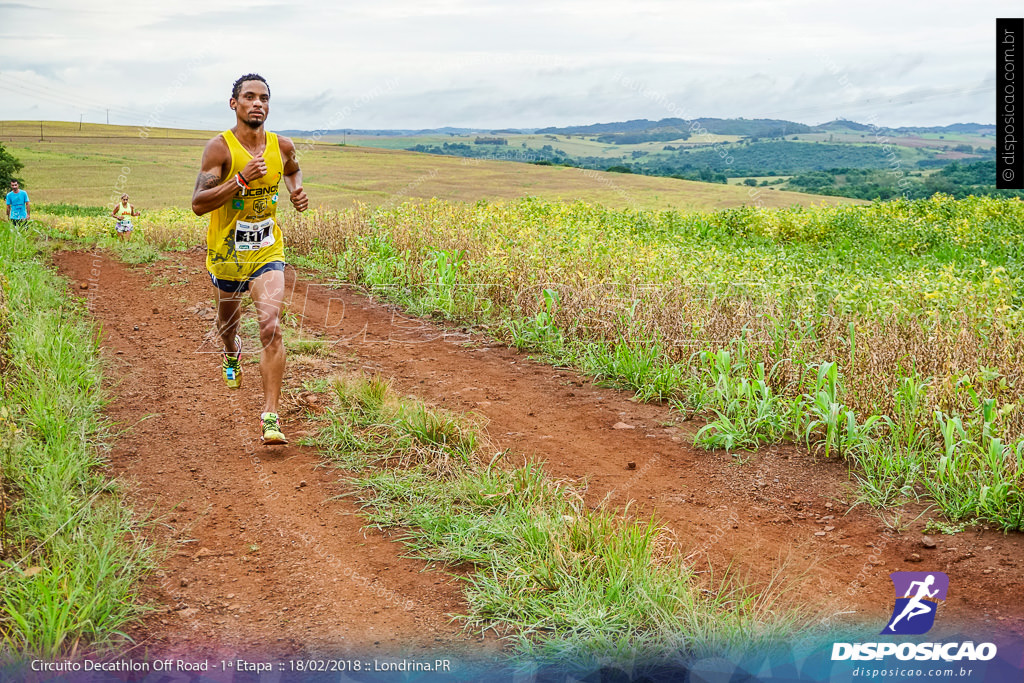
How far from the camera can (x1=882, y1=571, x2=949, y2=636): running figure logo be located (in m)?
3.16

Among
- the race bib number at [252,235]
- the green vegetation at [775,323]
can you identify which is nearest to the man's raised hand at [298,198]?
the race bib number at [252,235]

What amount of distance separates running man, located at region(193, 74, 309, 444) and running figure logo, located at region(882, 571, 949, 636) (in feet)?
11.0

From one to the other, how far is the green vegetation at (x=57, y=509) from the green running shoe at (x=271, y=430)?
867 mm

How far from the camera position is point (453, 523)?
→ 3814 mm

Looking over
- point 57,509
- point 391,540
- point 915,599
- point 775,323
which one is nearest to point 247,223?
point 57,509

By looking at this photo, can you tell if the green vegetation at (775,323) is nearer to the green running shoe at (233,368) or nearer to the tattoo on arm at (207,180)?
the green running shoe at (233,368)

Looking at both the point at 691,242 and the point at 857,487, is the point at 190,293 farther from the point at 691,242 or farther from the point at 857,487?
the point at 857,487

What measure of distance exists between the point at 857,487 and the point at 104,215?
16027 mm

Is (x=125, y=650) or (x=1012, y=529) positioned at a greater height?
(x=1012, y=529)

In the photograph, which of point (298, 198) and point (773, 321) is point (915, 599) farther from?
point (298, 198)

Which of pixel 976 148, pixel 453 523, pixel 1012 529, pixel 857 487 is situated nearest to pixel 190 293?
pixel 453 523

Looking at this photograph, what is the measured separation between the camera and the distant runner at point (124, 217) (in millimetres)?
14172

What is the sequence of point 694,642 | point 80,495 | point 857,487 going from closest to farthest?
point 694,642 < point 80,495 < point 857,487

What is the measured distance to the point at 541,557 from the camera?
3.40m
